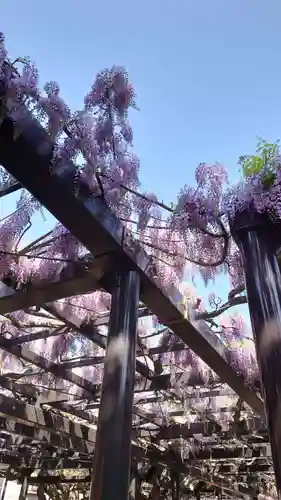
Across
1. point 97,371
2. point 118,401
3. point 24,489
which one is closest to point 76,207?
point 118,401

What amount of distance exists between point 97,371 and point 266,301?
3435 mm

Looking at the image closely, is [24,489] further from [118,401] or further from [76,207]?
[76,207]

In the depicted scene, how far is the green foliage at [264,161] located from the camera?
2168mm

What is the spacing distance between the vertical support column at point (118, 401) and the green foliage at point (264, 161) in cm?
81

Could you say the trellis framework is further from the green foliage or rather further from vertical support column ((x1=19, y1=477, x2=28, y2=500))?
the green foliage

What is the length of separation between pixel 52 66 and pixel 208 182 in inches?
42.4

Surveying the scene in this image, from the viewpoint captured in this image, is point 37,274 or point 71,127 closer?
point 71,127

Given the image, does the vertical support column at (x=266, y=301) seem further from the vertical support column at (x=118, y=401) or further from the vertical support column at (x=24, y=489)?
the vertical support column at (x=24, y=489)

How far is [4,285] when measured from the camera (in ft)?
9.11

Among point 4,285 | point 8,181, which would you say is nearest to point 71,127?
point 8,181

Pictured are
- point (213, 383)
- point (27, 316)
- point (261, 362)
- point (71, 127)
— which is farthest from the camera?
point (213, 383)

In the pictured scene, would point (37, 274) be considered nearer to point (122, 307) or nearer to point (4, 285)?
point (4, 285)

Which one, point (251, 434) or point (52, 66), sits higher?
point (52, 66)

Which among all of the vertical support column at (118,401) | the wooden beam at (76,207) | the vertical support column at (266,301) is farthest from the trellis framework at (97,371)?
the vertical support column at (266,301)
